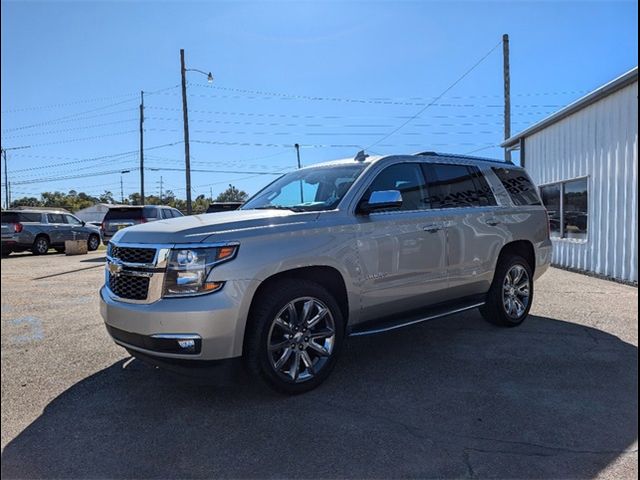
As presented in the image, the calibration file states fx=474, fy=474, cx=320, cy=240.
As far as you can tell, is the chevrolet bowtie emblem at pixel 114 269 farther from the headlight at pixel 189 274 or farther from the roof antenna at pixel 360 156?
the roof antenna at pixel 360 156

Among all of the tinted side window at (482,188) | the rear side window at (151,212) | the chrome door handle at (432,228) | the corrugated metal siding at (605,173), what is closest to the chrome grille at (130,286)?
the chrome door handle at (432,228)

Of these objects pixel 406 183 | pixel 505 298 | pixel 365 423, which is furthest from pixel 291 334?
pixel 505 298

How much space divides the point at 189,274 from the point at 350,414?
4.75 feet

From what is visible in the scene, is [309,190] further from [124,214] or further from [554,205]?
[124,214]

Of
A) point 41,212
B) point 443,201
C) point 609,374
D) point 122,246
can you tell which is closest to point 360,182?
point 443,201

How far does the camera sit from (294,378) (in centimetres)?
351

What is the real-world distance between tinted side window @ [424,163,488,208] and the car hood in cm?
163

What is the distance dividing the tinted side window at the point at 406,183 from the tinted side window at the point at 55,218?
16724mm

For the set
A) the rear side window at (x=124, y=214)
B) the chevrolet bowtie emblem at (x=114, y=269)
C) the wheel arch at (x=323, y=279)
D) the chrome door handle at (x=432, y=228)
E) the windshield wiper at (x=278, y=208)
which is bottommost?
the wheel arch at (x=323, y=279)

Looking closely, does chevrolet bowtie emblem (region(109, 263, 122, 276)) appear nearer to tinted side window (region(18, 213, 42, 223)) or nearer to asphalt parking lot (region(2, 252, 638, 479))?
asphalt parking lot (region(2, 252, 638, 479))

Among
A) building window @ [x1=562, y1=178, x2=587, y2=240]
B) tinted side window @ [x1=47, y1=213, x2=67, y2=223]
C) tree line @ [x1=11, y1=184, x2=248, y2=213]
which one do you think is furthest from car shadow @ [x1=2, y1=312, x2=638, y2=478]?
tree line @ [x1=11, y1=184, x2=248, y2=213]

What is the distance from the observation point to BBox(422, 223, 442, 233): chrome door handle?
4.44 metres

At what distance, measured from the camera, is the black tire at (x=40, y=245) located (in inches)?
654

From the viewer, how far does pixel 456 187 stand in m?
5.10
